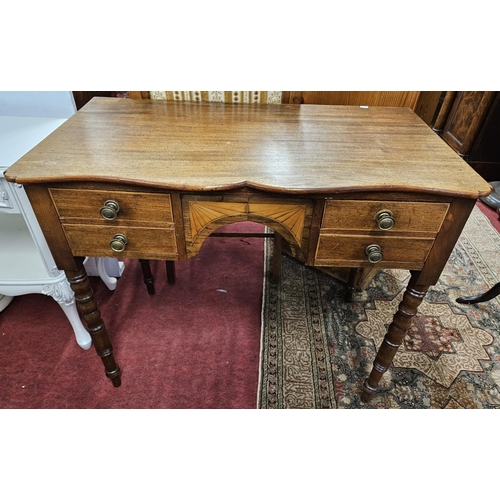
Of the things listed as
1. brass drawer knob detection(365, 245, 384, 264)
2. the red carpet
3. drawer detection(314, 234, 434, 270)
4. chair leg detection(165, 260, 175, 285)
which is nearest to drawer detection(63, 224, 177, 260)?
drawer detection(314, 234, 434, 270)

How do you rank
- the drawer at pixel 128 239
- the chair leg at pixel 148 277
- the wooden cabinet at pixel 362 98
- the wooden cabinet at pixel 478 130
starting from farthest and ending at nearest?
the wooden cabinet at pixel 478 130, the chair leg at pixel 148 277, the wooden cabinet at pixel 362 98, the drawer at pixel 128 239

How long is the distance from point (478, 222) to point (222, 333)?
2.03 m

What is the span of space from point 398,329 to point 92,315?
1.03 meters

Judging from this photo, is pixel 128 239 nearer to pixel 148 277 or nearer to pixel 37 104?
pixel 148 277

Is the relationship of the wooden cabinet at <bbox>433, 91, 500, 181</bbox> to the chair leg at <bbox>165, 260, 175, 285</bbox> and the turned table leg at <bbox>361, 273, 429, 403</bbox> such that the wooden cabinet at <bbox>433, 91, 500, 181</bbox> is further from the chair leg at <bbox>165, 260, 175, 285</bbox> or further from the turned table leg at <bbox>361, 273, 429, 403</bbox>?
the chair leg at <bbox>165, 260, 175, 285</bbox>

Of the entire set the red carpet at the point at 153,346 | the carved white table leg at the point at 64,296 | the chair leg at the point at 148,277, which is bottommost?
the red carpet at the point at 153,346

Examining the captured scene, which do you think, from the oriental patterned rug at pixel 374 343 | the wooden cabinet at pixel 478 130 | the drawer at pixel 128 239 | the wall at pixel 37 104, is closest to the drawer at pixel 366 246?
the drawer at pixel 128 239

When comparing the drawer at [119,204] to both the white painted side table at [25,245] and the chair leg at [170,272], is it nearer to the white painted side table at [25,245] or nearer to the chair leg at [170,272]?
the white painted side table at [25,245]

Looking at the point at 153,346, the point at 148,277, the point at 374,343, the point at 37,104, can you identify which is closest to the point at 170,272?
the point at 148,277

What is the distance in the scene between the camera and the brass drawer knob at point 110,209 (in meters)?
0.89

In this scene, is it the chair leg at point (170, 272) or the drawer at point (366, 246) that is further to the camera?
the chair leg at point (170, 272)

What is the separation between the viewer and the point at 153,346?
5.09 ft

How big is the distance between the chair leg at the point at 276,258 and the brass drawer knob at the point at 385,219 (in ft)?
2.72

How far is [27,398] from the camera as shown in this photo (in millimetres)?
1343
